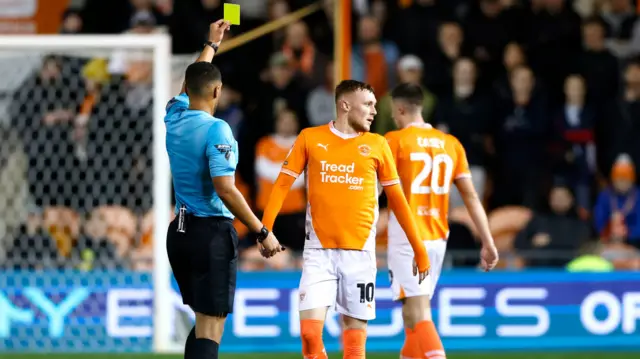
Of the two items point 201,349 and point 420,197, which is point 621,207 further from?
point 201,349

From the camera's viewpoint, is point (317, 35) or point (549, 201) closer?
point (549, 201)

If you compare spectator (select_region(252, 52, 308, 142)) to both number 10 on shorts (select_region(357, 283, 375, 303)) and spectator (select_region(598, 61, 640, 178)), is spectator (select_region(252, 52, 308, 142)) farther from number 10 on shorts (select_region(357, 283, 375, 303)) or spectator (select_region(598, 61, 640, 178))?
number 10 on shorts (select_region(357, 283, 375, 303))

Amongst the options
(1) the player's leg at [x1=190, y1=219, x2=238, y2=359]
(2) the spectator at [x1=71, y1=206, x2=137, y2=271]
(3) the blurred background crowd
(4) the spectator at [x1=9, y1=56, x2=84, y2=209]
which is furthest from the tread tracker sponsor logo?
(4) the spectator at [x1=9, y1=56, x2=84, y2=209]

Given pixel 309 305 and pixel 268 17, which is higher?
pixel 268 17

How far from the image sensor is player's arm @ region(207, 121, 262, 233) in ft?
21.5

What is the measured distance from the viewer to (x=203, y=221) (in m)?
6.77

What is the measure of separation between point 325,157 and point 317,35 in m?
6.67

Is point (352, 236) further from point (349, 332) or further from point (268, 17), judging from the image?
point (268, 17)

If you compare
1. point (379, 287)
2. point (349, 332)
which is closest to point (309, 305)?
point (349, 332)

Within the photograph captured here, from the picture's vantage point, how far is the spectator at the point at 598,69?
43.3 ft

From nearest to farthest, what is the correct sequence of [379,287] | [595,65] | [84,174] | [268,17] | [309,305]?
1. [309,305]
2. [379,287]
3. [84,174]
4. [595,65]
5. [268,17]

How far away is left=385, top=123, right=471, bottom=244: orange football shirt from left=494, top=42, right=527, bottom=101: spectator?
477cm

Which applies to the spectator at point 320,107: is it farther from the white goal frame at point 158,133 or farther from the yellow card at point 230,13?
the yellow card at point 230,13

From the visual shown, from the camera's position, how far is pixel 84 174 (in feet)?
40.2
